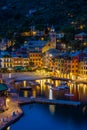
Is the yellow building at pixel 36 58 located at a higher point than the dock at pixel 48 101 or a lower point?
higher

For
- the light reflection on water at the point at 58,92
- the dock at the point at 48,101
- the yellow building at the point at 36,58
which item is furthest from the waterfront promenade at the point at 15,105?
the yellow building at the point at 36,58

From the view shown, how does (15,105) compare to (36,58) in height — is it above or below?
below

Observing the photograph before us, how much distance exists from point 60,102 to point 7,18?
65.5 meters

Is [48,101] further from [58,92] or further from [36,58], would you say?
[36,58]

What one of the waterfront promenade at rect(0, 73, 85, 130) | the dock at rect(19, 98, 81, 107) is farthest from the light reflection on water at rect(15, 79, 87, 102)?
the waterfront promenade at rect(0, 73, 85, 130)

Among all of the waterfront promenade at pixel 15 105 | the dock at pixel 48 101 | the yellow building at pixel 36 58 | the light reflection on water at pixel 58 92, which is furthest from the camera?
the yellow building at pixel 36 58

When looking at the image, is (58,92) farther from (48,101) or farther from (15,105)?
(15,105)

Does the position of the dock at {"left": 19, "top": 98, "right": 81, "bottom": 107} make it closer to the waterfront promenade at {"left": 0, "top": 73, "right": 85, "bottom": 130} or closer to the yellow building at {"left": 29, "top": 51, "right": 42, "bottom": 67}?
the waterfront promenade at {"left": 0, "top": 73, "right": 85, "bottom": 130}

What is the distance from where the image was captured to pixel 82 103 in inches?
1593

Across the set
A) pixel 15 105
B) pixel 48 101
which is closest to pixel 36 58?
pixel 48 101

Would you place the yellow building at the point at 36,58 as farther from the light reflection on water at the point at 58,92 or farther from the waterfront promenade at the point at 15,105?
the light reflection on water at the point at 58,92

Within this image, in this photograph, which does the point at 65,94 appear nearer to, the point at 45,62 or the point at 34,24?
the point at 45,62

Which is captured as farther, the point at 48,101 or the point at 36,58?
the point at 36,58

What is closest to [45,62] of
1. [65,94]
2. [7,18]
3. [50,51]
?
[50,51]
